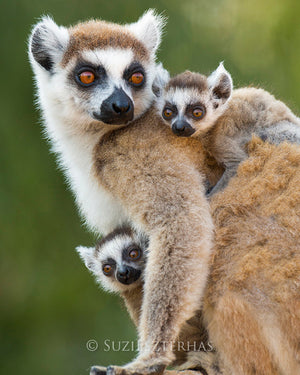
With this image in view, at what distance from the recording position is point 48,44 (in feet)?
17.1

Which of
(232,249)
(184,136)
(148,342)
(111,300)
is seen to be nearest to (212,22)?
(111,300)

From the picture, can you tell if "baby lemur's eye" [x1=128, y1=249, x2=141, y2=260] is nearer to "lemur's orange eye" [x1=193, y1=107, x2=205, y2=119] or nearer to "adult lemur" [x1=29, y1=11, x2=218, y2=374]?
"adult lemur" [x1=29, y1=11, x2=218, y2=374]

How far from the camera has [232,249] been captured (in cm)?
448

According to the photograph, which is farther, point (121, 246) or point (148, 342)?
point (121, 246)

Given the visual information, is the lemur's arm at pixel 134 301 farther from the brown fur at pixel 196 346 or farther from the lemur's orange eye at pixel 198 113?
the lemur's orange eye at pixel 198 113

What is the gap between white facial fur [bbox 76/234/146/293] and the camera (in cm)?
511

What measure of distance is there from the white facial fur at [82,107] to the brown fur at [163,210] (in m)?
0.18

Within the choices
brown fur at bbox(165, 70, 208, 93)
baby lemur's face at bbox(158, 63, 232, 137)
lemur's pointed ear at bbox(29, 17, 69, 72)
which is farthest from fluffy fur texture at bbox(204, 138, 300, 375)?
lemur's pointed ear at bbox(29, 17, 69, 72)

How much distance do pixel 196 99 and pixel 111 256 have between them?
159 cm

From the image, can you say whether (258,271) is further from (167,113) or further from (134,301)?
(167,113)

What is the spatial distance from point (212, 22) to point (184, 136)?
5.59 metres

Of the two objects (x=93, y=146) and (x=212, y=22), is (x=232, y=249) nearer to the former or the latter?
(x=93, y=146)

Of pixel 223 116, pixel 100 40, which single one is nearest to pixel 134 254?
pixel 223 116

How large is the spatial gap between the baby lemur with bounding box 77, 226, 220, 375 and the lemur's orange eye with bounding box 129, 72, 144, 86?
1264 mm
